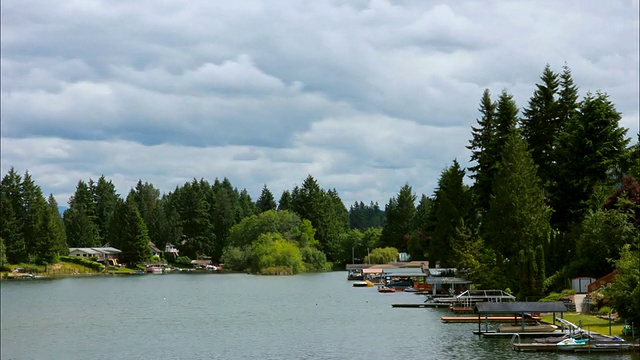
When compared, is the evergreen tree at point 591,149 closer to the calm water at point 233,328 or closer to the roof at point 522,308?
the calm water at point 233,328

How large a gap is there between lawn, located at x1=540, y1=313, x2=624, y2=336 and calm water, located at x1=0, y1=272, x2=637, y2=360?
6307 mm

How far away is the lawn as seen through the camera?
50812 millimetres

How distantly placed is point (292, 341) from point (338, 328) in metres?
8.89

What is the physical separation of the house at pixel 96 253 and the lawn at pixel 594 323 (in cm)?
14654

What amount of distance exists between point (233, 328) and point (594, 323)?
1219 inches

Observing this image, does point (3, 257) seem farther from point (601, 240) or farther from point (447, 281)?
point (601, 240)

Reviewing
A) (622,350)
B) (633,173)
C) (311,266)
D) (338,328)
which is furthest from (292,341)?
(311,266)

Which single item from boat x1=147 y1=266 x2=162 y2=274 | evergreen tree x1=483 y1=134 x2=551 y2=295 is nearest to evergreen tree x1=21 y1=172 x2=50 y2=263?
boat x1=147 y1=266 x2=162 y2=274

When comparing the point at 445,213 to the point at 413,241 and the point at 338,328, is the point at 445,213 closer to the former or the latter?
the point at 338,328

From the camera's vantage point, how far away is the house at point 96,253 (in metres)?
187

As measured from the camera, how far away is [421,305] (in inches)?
3226

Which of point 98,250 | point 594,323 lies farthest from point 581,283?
point 98,250

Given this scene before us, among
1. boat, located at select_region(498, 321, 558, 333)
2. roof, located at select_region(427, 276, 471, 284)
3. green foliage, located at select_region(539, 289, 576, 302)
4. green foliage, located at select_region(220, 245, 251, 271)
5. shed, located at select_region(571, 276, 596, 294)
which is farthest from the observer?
green foliage, located at select_region(220, 245, 251, 271)

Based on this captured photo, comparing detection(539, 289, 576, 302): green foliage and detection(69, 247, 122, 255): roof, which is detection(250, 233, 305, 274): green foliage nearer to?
detection(69, 247, 122, 255): roof
